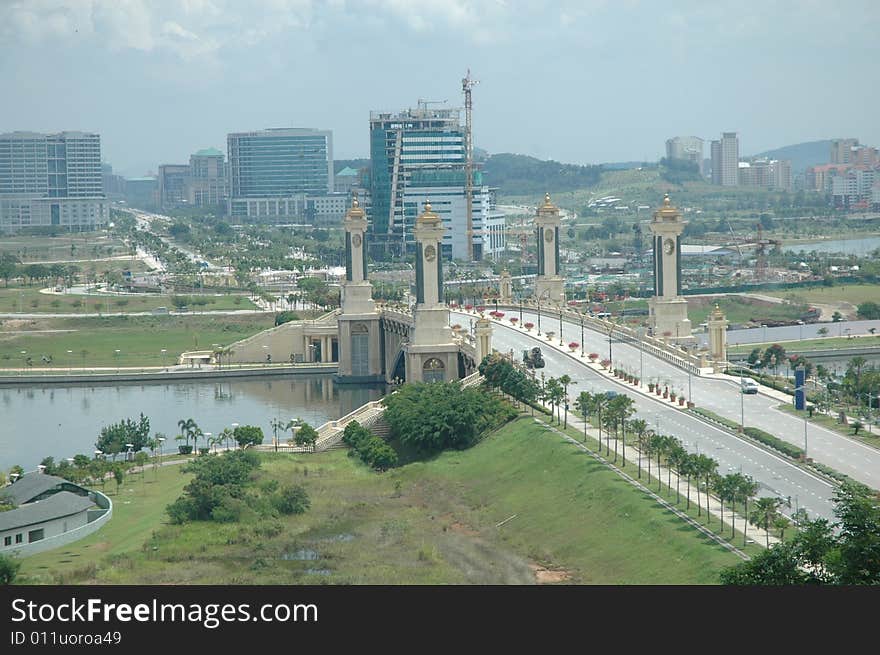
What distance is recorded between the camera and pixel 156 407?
6000 cm

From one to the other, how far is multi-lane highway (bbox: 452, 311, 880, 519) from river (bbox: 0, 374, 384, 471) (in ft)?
24.6

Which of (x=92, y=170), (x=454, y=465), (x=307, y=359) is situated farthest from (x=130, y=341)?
(x=92, y=170)

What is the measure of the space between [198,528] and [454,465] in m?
8.98

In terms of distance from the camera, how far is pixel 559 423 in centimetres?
4234

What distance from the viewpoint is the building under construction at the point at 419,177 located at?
11675cm

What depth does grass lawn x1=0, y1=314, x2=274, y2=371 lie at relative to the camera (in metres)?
73.6

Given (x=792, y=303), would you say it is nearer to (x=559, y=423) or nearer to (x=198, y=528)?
(x=559, y=423)

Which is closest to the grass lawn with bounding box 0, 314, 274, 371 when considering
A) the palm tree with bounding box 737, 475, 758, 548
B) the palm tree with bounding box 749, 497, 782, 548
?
the palm tree with bounding box 737, 475, 758, 548

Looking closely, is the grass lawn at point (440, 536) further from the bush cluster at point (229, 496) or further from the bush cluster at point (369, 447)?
the bush cluster at point (369, 447)

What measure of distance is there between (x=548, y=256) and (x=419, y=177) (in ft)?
166

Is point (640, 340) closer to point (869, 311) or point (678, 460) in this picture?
point (678, 460)

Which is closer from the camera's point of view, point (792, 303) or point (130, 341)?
point (130, 341)

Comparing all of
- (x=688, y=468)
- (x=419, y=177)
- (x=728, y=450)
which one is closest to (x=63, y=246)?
(x=419, y=177)

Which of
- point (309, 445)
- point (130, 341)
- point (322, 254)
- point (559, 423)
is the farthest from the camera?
point (322, 254)
